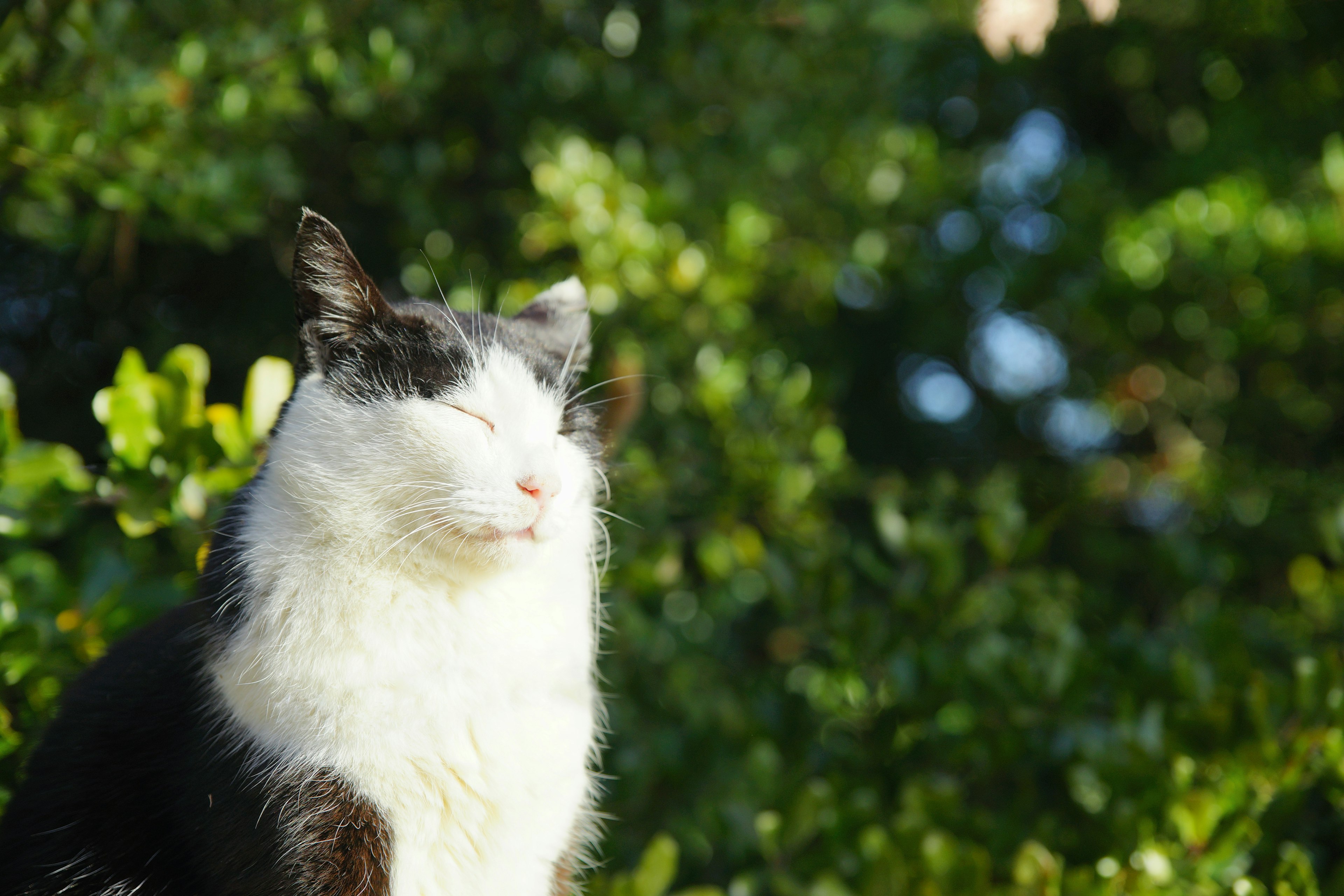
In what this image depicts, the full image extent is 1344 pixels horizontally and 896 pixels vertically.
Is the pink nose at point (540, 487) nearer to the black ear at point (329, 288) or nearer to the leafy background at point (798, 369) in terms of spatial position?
the black ear at point (329, 288)

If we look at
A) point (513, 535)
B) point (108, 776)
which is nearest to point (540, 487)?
point (513, 535)

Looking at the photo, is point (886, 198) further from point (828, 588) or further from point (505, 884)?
point (505, 884)

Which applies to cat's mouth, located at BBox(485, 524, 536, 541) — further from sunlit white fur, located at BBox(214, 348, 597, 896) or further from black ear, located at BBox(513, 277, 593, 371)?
black ear, located at BBox(513, 277, 593, 371)

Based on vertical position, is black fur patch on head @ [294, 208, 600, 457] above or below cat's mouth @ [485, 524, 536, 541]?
above

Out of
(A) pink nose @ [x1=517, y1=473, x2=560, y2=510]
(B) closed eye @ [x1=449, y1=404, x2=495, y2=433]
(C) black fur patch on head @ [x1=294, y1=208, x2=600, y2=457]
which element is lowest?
(A) pink nose @ [x1=517, y1=473, x2=560, y2=510]

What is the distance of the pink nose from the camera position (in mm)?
747

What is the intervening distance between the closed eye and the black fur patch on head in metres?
0.02

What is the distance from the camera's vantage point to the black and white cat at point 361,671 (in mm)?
719

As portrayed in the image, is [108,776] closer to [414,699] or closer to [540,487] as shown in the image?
[414,699]

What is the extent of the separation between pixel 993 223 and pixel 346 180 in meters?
2.11

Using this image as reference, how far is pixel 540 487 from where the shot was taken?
0.75 m

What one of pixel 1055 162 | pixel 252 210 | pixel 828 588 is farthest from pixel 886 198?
pixel 252 210

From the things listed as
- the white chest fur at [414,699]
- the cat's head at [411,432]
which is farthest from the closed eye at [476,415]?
the white chest fur at [414,699]

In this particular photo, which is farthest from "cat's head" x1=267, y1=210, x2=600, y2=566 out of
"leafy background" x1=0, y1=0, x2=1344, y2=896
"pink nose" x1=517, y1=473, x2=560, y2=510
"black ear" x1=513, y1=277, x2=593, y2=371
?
"leafy background" x1=0, y1=0, x2=1344, y2=896
